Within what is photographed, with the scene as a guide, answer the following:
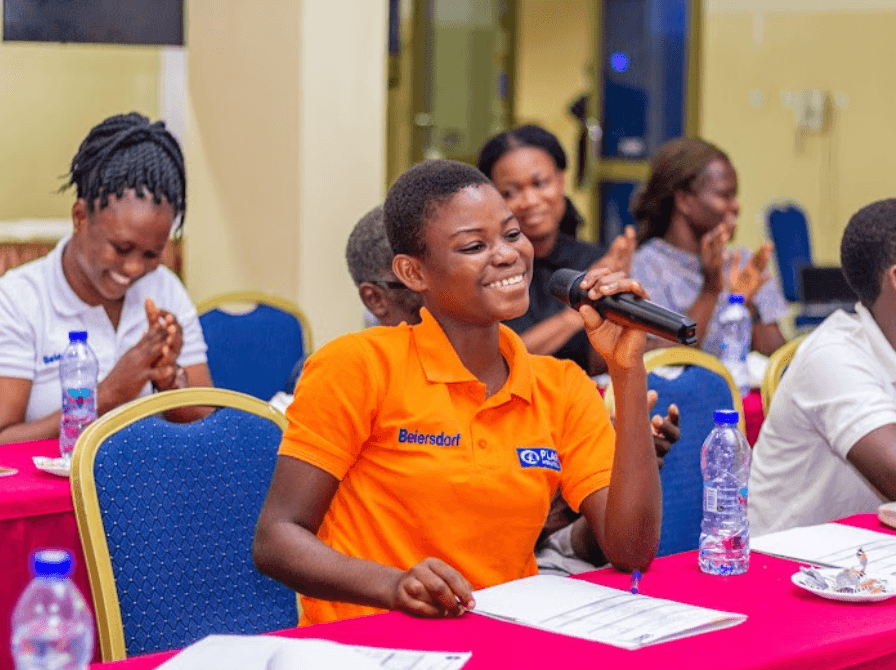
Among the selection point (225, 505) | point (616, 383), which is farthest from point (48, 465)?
point (616, 383)

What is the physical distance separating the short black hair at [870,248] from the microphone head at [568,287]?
901 mm

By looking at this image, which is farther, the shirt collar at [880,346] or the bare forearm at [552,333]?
the bare forearm at [552,333]

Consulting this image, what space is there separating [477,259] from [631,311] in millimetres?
308

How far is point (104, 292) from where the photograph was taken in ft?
10.8

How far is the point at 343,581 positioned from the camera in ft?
6.30

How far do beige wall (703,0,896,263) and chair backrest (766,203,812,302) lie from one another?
0.49m

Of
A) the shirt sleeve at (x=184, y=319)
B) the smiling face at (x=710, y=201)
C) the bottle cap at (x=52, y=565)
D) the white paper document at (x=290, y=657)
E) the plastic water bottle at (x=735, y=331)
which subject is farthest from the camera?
the smiling face at (x=710, y=201)

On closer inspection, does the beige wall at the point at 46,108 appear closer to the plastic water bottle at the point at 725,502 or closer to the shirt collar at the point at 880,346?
the shirt collar at the point at 880,346

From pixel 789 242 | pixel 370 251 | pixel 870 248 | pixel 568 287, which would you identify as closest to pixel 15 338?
pixel 370 251

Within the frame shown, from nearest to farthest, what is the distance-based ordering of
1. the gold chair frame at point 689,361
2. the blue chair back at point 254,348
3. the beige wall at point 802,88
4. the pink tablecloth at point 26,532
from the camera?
the pink tablecloth at point 26,532
the gold chair frame at point 689,361
the blue chair back at point 254,348
the beige wall at point 802,88

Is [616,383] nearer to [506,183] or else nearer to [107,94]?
[506,183]

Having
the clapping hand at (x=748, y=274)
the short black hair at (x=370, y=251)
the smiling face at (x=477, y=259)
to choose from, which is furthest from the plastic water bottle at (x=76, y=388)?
the clapping hand at (x=748, y=274)

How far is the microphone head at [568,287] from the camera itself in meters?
1.99

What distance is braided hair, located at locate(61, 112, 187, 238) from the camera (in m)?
3.27
